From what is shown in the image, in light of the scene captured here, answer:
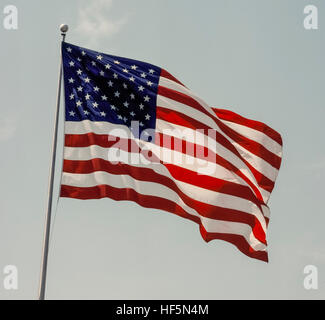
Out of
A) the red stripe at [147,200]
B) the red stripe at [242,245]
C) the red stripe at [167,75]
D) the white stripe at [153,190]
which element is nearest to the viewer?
the red stripe at [147,200]

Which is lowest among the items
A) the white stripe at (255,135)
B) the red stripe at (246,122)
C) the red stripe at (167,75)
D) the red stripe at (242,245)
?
the red stripe at (242,245)

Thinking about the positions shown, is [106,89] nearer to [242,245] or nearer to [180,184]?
[180,184]

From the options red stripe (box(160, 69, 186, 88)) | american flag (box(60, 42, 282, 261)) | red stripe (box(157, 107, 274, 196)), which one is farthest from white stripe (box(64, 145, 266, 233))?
red stripe (box(160, 69, 186, 88))

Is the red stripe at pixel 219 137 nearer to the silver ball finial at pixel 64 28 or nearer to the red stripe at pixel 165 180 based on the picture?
the red stripe at pixel 165 180

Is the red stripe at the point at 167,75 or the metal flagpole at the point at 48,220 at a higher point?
the red stripe at the point at 167,75

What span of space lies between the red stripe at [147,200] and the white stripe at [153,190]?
10cm

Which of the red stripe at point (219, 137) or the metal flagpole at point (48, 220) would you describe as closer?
the metal flagpole at point (48, 220)

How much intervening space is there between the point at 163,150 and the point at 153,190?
4.06 feet

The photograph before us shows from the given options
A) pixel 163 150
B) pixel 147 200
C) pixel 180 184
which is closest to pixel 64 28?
pixel 163 150

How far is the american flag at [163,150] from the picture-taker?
14.9 m

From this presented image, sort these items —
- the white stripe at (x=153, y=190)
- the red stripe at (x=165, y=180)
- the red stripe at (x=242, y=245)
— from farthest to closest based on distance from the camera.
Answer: the red stripe at (x=242, y=245)
the red stripe at (x=165, y=180)
the white stripe at (x=153, y=190)

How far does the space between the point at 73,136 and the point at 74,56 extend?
231 cm

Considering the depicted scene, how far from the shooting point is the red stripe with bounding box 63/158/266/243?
47.8ft

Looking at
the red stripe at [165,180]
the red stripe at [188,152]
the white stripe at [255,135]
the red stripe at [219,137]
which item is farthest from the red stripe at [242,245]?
the white stripe at [255,135]
